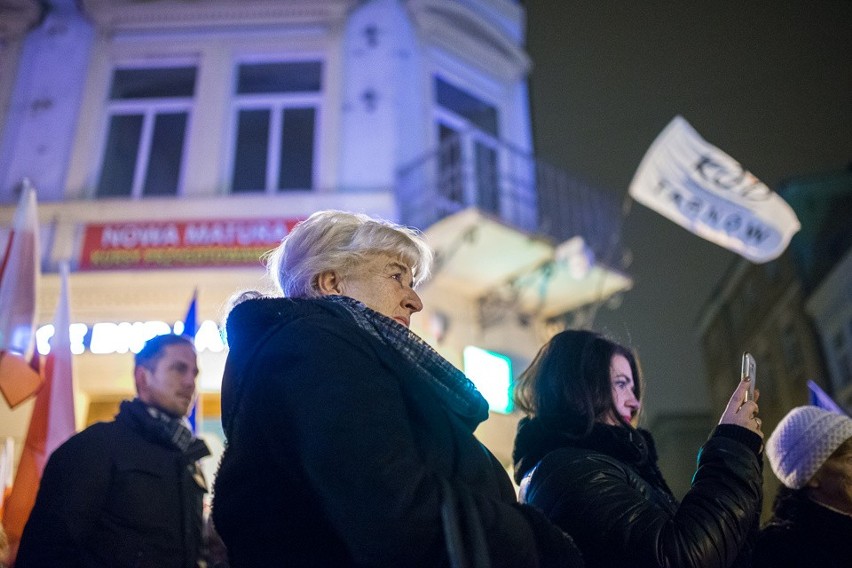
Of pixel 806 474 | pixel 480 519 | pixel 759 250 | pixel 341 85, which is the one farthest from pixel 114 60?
pixel 480 519

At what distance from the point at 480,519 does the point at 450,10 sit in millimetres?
10835

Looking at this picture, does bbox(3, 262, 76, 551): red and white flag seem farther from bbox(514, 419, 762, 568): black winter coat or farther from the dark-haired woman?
bbox(514, 419, 762, 568): black winter coat

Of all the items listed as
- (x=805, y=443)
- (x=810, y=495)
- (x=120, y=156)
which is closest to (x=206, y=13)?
(x=120, y=156)

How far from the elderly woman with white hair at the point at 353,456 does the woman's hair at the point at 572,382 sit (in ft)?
2.50

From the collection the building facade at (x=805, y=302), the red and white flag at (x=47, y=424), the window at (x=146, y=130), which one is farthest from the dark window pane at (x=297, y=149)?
the building facade at (x=805, y=302)

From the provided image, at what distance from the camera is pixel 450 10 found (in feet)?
37.1

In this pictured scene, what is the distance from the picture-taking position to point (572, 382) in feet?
8.11

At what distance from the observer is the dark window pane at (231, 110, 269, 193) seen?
1014 centimetres

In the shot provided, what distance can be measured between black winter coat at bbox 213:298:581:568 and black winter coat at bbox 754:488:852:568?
1.82 m

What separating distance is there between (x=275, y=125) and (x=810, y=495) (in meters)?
8.59

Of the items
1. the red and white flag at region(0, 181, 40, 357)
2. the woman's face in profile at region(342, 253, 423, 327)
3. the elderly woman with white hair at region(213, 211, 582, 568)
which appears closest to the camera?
the elderly woman with white hair at region(213, 211, 582, 568)

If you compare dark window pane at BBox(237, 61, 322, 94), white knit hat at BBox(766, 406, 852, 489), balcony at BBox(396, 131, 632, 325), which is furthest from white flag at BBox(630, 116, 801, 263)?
white knit hat at BBox(766, 406, 852, 489)

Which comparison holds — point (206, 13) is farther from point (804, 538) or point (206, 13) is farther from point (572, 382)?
point (804, 538)

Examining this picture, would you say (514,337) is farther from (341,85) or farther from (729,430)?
(729,430)
